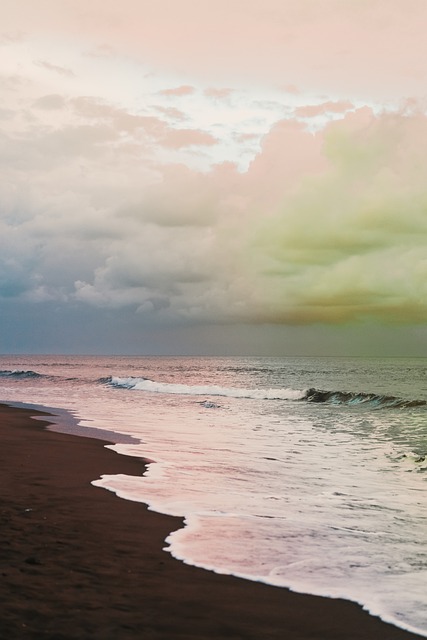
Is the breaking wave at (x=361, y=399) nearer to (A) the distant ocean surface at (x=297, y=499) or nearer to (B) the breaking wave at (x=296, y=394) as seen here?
(B) the breaking wave at (x=296, y=394)

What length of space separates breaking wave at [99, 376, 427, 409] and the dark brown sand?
34483mm

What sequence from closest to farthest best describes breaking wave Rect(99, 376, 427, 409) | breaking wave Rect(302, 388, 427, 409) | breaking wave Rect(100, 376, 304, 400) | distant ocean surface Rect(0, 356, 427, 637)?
distant ocean surface Rect(0, 356, 427, 637) < breaking wave Rect(302, 388, 427, 409) < breaking wave Rect(99, 376, 427, 409) < breaking wave Rect(100, 376, 304, 400)

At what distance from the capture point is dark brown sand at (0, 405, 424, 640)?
200 inches

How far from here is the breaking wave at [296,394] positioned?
42.5 m

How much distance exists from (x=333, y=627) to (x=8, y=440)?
546 inches

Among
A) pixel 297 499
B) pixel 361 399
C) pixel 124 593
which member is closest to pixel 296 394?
pixel 361 399

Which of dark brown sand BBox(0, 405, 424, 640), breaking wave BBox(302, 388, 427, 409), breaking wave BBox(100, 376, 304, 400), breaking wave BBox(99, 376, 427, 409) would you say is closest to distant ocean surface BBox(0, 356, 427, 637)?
dark brown sand BBox(0, 405, 424, 640)

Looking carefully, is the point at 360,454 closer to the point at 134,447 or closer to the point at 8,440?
the point at 134,447

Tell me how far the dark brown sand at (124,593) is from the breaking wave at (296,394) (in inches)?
1358

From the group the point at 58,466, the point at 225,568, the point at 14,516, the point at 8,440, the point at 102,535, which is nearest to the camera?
the point at 225,568

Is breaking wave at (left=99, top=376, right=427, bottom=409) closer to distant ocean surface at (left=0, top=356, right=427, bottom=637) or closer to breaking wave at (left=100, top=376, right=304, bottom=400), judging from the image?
breaking wave at (left=100, top=376, right=304, bottom=400)

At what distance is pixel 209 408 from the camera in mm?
36562

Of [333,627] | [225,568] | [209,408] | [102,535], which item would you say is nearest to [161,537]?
[102,535]

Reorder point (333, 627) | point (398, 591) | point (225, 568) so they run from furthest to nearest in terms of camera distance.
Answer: point (225, 568) < point (398, 591) < point (333, 627)
